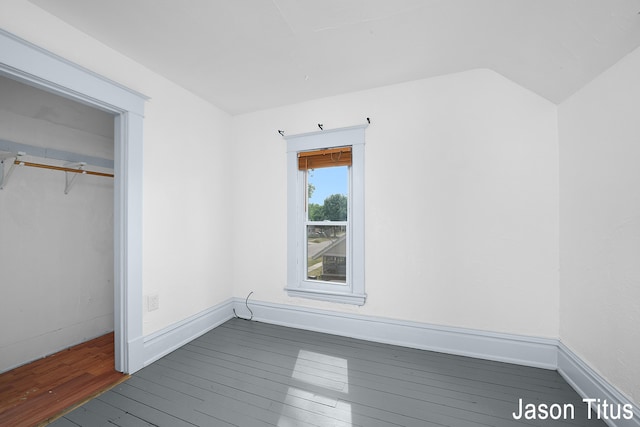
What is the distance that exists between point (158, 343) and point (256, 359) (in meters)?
0.91

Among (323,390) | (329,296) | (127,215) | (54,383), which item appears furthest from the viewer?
(329,296)

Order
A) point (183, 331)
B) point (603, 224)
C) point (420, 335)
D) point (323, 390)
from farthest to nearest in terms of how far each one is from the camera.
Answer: point (183, 331) < point (420, 335) < point (323, 390) < point (603, 224)

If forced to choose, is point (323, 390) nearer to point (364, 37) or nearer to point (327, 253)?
point (327, 253)

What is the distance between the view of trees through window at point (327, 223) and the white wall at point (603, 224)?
6.19 ft

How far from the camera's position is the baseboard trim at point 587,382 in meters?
1.52

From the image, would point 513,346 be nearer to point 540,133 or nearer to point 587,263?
point 587,263

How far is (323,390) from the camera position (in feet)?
6.33

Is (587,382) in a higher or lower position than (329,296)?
lower

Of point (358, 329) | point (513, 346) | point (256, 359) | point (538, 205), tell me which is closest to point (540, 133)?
point (538, 205)

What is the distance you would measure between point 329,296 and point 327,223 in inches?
31.8

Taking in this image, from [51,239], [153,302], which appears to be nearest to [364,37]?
[153,302]

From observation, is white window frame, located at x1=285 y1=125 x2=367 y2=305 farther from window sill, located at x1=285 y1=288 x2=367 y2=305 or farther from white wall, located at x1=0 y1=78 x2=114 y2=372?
white wall, located at x1=0 y1=78 x2=114 y2=372

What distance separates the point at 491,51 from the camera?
2090 millimetres

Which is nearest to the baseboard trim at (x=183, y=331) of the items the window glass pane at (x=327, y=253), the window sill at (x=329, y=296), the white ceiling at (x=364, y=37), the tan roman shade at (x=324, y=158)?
the window sill at (x=329, y=296)
